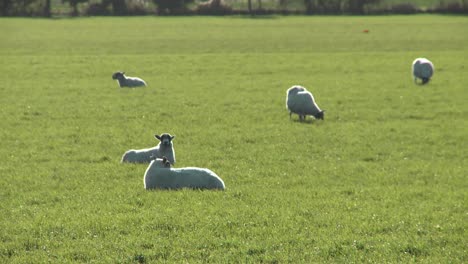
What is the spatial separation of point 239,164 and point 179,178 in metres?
2.98

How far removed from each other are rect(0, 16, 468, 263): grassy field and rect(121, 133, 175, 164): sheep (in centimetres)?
41

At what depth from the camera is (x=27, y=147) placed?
62.2 feet

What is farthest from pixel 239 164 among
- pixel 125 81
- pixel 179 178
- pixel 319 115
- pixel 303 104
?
pixel 125 81

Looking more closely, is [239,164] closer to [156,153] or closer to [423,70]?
[156,153]

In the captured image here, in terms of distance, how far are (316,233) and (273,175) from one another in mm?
4374

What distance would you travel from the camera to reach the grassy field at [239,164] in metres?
11.0

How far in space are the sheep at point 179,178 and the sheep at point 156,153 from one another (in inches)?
59.1

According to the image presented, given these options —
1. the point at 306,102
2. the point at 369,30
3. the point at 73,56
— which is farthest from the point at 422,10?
the point at 306,102

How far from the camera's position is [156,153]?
16469mm

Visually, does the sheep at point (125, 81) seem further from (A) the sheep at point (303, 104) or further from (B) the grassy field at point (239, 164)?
(A) the sheep at point (303, 104)

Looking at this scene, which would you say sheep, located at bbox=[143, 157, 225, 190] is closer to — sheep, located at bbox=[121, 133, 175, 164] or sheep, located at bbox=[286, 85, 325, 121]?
sheep, located at bbox=[121, 133, 175, 164]

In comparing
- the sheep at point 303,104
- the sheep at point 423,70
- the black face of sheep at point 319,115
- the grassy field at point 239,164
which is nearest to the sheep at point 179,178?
the grassy field at point 239,164

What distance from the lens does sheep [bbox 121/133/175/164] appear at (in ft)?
52.9

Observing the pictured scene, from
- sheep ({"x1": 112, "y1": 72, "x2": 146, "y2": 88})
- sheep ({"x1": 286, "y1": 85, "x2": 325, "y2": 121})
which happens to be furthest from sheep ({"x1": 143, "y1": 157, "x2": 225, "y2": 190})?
sheep ({"x1": 112, "y1": 72, "x2": 146, "y2": 88})
